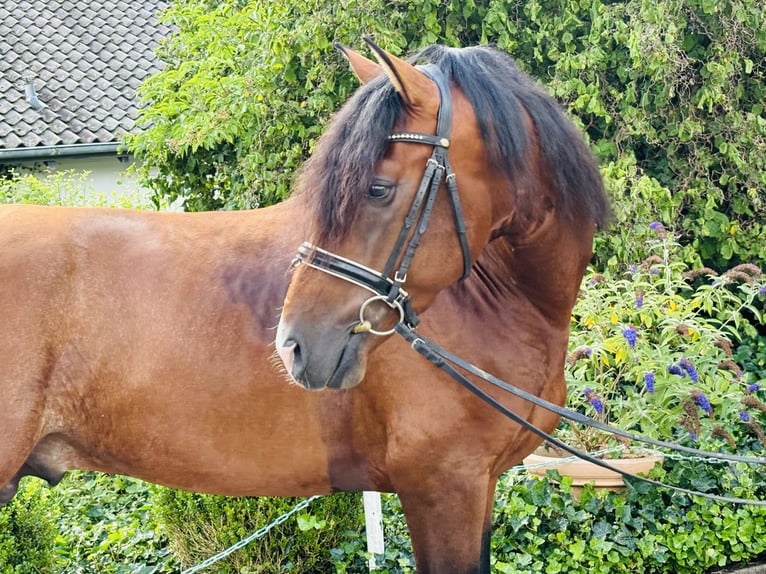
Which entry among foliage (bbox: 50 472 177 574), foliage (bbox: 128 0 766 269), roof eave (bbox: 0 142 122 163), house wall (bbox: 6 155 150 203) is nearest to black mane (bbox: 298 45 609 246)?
foliage (bbox: 50 472 177 574)

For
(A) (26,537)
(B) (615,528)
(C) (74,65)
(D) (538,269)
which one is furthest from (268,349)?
(C) (74,65)

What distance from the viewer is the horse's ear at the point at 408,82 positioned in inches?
74.2

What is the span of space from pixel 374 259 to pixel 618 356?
2.51 m

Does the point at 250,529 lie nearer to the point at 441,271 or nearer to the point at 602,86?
the point at 441,271

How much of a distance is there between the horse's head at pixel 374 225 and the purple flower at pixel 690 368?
237cm

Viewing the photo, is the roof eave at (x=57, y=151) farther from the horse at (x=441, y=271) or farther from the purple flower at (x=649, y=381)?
the horse at (x=441, y=271)

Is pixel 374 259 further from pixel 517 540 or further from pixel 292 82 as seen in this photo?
pixel 292 82

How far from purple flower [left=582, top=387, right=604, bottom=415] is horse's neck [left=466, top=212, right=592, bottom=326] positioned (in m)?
1.50

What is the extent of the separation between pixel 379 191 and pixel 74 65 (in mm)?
12246

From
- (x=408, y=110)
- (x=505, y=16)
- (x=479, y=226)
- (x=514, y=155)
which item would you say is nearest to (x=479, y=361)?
(x=479, y=226)

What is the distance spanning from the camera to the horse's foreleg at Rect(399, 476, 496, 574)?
230cm

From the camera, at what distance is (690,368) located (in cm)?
391

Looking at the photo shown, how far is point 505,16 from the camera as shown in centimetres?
511

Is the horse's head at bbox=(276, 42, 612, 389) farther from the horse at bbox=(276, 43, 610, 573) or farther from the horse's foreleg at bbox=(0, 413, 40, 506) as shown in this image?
the horse's foreleg at bbox=(0, 413, 40, 506)
